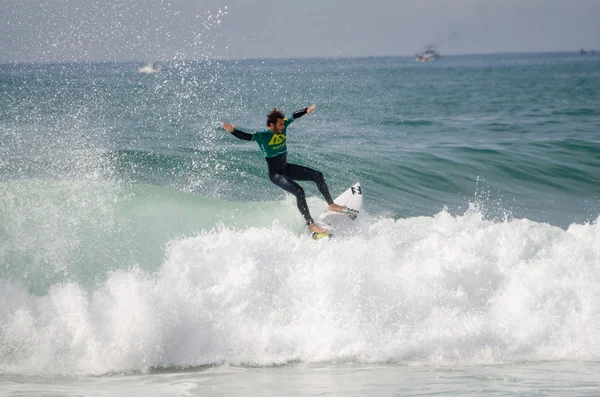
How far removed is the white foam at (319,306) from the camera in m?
8.52

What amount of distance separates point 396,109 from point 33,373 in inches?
1023

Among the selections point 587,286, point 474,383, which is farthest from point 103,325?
point 587,286

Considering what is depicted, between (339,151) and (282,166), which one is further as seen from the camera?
(339,151)

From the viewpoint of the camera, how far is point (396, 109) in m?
32.6

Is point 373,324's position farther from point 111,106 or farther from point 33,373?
point 111,106

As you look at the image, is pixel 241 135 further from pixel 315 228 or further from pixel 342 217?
pixel 342 217

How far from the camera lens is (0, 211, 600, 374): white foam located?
8523mm

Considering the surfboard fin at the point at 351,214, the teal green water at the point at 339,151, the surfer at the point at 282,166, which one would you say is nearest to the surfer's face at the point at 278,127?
the surfer at the point at 282,166

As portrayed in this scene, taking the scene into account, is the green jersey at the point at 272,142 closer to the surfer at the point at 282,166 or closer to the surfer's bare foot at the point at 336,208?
the surfer at the point at 282,166

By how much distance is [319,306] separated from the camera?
8977 millimetres

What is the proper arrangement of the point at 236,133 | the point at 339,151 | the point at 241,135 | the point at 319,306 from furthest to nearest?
the point at 339,151, the point at 241,135, the point at 236,133, the point at 319,306

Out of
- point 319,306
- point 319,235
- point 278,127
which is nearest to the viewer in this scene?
point 319,306

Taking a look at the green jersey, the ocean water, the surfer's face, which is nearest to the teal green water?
the ocean water

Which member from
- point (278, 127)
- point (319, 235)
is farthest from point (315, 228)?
point (278, 127)
